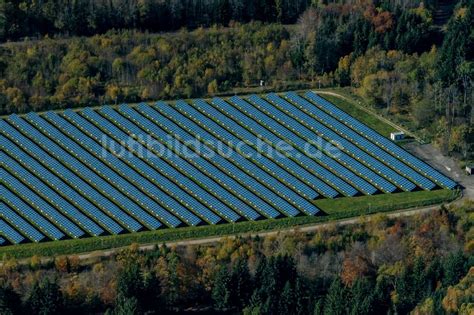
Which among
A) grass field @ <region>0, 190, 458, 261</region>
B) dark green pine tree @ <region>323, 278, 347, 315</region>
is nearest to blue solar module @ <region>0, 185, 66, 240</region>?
grass field @ <region>0, 190, 458, 261</region>

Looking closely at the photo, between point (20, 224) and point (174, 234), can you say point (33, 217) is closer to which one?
point (20, 224)

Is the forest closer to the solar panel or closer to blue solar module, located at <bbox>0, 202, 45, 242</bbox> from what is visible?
blue solar module, located at <bbox>0, 202, 45, 242</bbox>

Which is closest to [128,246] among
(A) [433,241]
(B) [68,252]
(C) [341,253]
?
(B) [68,252]

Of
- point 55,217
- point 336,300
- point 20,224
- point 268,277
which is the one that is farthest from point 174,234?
point 336,300

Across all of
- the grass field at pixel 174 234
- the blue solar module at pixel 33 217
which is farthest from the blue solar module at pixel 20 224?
the grass field at pixel 174 234

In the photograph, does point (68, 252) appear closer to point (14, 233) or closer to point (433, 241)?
point (14, 233)

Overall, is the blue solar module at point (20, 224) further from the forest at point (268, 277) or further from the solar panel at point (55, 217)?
the forest at point (268, 277)
